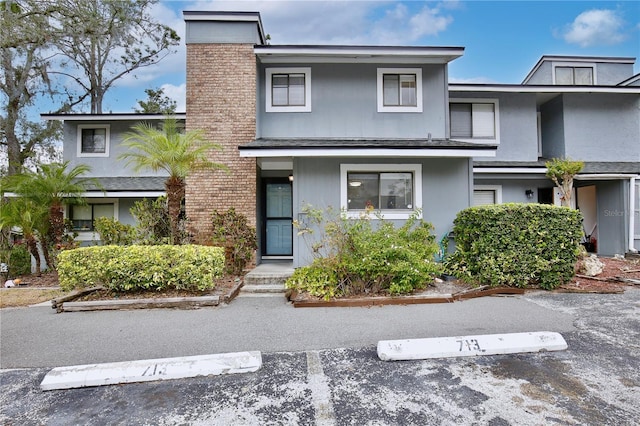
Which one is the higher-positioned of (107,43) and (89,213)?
(107,43)

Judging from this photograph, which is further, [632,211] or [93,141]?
[93,141]

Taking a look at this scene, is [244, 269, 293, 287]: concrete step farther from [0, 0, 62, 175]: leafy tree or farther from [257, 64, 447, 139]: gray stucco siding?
[0, 0, 62, 175]: leafy tree

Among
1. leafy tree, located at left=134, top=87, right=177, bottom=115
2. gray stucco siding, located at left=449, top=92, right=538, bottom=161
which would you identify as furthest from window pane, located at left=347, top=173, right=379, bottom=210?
leafy tree, located at left=134, top=87, right=177, bottom=115

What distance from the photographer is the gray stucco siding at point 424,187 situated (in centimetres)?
864

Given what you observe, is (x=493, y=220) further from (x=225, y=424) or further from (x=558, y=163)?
(x=225, y=424)

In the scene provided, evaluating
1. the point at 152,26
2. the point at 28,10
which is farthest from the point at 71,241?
the point at 152,26

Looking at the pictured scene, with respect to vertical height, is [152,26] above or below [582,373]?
above

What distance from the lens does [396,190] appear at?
8891 millimetres

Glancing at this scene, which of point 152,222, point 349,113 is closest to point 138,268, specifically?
point 152,222

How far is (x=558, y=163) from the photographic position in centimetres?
1019

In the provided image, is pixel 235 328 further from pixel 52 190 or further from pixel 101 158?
pixel 101 158

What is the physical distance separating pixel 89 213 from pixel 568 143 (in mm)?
17180

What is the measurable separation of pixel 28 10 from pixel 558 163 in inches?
759

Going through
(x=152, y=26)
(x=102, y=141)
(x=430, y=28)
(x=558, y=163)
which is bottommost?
(x=558, y=163)
